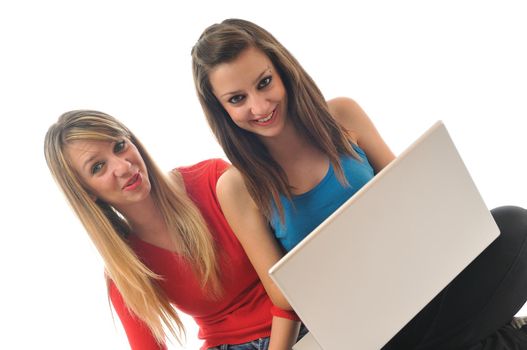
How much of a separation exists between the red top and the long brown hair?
0.59 ft

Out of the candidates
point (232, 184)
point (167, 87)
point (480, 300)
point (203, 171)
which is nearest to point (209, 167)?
point (203, 171)

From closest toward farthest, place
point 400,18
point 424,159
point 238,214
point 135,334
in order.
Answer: point 424,159 < point 238,214 < point 135,334 < point 400,18

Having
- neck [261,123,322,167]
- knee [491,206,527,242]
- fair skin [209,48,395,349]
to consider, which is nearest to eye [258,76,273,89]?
fair skin [209,48,395,349]

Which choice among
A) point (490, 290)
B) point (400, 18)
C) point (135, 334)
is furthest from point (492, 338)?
point (400, 18)

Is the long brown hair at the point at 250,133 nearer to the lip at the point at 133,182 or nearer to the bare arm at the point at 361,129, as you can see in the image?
the bare arm at the point at 361,129

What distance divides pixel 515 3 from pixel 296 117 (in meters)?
1.48

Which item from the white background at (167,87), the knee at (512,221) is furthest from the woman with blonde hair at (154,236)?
the knee at (512,221)

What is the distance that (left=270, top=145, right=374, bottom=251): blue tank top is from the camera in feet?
4.47

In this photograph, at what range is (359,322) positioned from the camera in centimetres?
102

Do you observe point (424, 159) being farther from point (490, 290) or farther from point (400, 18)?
point (400, 18)

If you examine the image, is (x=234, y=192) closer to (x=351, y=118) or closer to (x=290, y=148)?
(x=290, y=148)

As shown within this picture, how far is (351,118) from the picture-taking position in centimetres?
145

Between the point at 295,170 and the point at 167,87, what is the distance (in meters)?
0.81

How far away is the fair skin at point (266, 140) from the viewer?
123 centimetres
